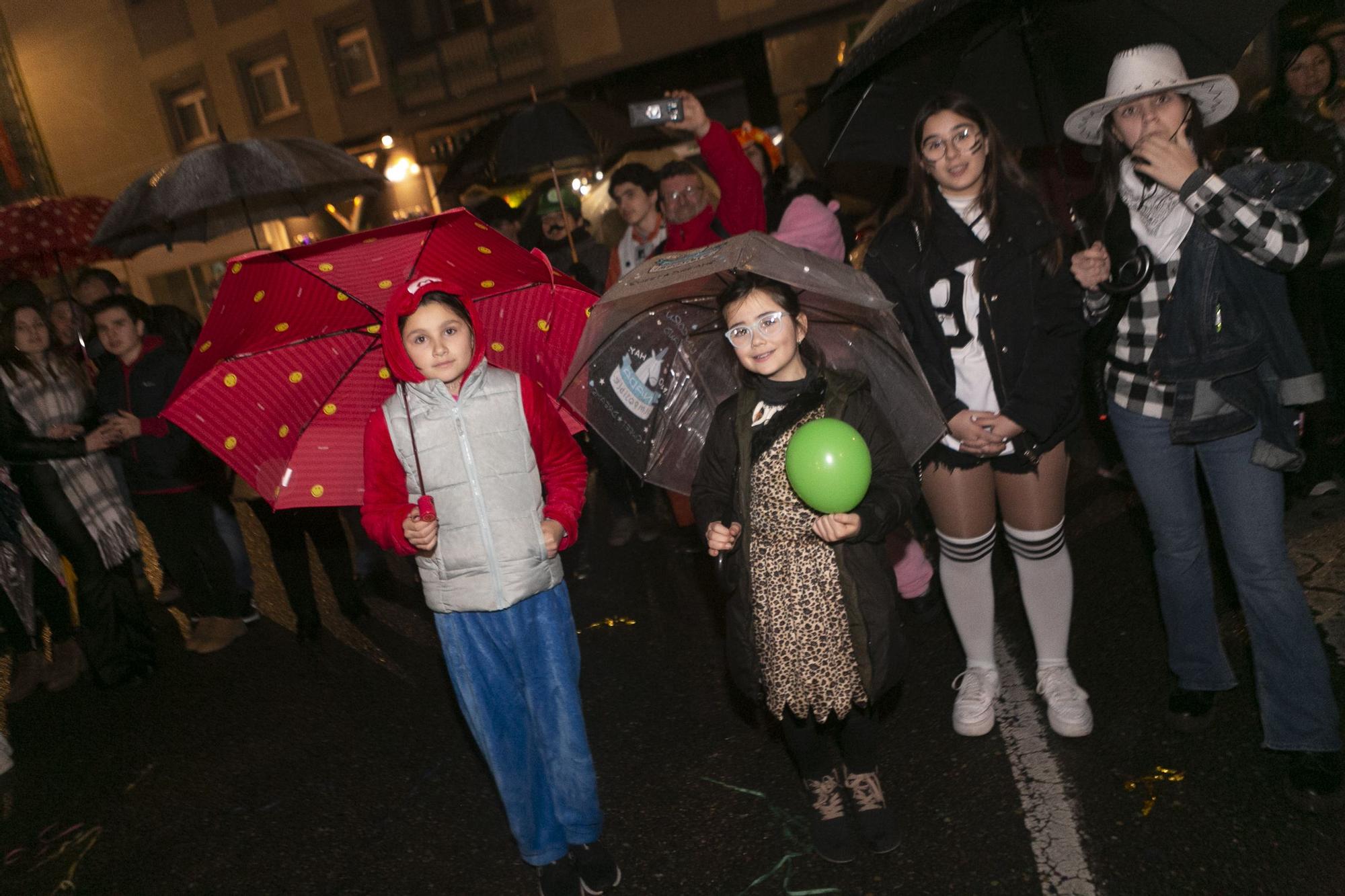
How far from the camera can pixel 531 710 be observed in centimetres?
286

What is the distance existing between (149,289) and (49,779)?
19526mm

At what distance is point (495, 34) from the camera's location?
667 inches

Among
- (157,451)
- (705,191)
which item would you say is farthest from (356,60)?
(705,191)

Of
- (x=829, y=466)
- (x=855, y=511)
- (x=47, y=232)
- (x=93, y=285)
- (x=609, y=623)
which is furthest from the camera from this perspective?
(x=47, y=232)

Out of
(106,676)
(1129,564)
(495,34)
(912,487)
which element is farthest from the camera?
(495,34)

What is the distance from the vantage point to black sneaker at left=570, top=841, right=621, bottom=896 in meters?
2.95

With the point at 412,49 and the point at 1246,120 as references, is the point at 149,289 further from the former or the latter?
the point at 1246,120

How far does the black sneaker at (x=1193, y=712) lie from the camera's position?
3.14m

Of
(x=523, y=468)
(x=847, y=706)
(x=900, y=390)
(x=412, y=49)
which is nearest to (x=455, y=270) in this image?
(x=523, y=468)

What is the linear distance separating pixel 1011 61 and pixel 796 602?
2.28m

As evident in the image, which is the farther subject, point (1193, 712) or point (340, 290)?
point (1193, 712)

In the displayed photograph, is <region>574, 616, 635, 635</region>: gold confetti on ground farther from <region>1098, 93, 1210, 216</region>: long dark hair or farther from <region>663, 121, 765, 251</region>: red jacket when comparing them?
<region>1098, 93, 1210, 216</region>: long dark hair

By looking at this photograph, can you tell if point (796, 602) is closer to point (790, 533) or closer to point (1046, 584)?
point (790, 533)

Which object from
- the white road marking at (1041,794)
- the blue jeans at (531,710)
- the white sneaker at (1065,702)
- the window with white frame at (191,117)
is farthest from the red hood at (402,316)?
the window with white frame at (191,117)
